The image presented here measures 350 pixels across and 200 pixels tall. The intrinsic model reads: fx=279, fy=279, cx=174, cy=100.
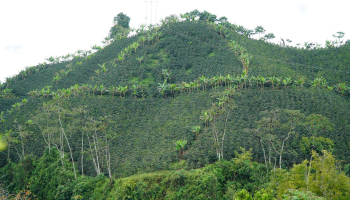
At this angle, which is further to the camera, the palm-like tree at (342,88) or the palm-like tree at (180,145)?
the palm-like tree at (342,88)

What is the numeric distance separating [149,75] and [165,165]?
58.8 feet

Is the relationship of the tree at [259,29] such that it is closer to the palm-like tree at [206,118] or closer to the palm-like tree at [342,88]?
the palm-like tree at [342,88]

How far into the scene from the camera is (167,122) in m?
26.1

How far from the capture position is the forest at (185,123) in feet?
56.8

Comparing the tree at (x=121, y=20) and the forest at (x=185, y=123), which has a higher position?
the tree at (x=121, y=20)

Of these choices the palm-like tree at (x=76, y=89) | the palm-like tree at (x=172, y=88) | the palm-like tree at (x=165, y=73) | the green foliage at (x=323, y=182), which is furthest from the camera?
the palm-like tree at (x=165, y=73)

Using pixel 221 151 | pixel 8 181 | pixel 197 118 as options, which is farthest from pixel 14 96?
pixel 221 151

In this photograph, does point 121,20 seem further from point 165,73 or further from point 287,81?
point 287,81

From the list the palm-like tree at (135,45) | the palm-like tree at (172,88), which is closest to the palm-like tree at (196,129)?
the palm-like tree at (172,88)

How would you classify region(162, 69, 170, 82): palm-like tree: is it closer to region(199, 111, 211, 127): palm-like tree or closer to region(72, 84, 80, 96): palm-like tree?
region(72, 84, 80, 96): palm-like tree

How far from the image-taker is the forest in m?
17.3

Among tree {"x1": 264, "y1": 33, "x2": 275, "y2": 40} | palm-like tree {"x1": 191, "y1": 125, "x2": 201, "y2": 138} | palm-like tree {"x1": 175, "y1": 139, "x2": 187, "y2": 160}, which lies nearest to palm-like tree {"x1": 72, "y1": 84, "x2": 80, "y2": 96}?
palm-like tree {"x1": 191, "y1": 125, "x2": 201, "y2": 138}

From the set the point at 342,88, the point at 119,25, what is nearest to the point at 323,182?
the point at 342,88

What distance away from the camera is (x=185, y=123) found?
24.8 metres
